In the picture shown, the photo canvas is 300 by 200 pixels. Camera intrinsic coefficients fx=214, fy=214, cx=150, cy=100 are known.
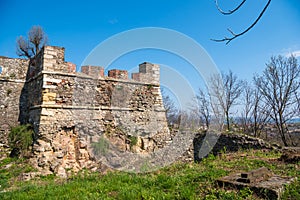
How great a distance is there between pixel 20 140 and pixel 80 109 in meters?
2.30

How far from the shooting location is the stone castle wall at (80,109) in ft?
24.4

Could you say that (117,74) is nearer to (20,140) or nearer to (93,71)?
(93,71)

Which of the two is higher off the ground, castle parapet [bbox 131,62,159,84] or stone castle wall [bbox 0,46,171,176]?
castle parapet [bbox 131,62,159,84]

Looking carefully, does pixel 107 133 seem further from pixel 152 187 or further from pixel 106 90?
pixel 152 187

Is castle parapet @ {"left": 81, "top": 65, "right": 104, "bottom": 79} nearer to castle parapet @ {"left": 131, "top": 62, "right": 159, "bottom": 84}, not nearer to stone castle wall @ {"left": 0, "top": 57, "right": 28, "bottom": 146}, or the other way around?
castle parapet @ {"left": 131, "top": 62, "right": 159, "bottom": 84}

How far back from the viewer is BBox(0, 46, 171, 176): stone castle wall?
7.43 meters

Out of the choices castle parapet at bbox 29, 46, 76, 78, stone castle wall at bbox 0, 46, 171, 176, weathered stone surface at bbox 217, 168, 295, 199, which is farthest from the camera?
castle parapet at bbox 29, 46, 76, 78

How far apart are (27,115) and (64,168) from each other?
3265 mm

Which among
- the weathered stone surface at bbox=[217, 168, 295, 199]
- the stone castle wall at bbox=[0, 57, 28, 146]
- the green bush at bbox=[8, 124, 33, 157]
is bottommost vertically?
the weathered stone surface at bbox=[217, 168, 295, 199]

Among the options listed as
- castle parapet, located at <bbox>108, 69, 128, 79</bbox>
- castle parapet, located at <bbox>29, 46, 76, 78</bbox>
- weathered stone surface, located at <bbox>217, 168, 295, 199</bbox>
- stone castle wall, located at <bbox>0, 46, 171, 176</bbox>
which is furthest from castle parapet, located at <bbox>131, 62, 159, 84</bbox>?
weathered stone surface, located at <bbox>217, 168, 295, 199</bbox>

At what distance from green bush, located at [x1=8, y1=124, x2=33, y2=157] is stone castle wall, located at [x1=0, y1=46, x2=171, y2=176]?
14.1 inches

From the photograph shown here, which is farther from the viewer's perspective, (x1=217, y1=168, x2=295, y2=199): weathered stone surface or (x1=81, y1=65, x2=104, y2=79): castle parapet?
(x1=81, y1=65, x2=104, y2=79): castle parapet

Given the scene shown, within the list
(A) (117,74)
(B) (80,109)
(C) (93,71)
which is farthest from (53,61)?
(A) (117,74)

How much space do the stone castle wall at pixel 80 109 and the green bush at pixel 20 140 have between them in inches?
14.1
